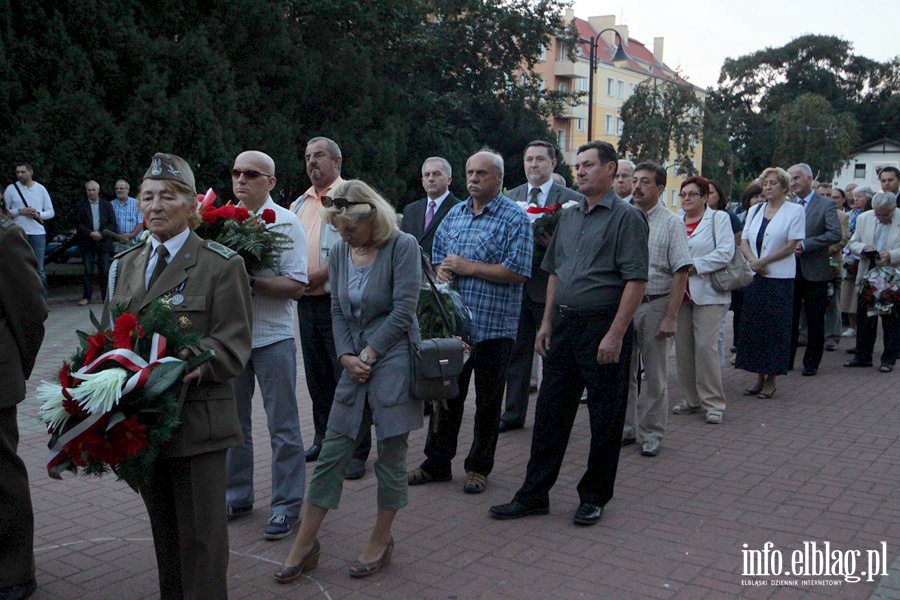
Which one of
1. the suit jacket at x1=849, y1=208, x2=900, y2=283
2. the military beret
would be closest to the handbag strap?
the military beret

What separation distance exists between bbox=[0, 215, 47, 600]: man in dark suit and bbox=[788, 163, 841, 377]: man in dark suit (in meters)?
8.17

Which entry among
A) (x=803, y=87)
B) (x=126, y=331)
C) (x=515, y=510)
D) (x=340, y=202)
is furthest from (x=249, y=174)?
(x=803, y=87)

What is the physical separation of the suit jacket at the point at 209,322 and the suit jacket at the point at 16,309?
0.70m

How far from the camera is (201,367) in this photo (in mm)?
3305

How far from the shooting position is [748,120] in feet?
280

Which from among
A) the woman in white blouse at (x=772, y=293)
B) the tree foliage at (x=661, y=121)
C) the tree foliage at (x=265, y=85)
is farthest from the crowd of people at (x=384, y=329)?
the tree foliage at (x=661, y=121)

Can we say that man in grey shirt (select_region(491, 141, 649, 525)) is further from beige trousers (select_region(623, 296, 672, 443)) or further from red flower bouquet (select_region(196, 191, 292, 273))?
red flower bouquet (select_region(196, 191, 292, 273))

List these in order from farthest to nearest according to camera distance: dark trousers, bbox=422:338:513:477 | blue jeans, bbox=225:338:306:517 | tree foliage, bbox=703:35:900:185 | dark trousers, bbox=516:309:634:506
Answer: tree foliage, bbox=703:35:900:185 → dark trousers, bbox=422:338:513:477 → dark trousers, bbox=516:309:634:506 → blue jeans, bbox=225:338:306:517

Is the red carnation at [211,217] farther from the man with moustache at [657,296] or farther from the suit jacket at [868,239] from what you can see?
the suit jacket at [868,239]

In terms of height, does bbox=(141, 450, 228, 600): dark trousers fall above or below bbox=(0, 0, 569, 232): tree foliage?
below

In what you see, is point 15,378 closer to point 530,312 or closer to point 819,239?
point 530,312

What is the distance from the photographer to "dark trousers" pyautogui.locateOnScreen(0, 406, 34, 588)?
4070mm

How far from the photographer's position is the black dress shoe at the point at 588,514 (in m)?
5.14

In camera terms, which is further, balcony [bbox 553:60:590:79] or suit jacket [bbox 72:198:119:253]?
balcony [bbox 553:60:590:79]
